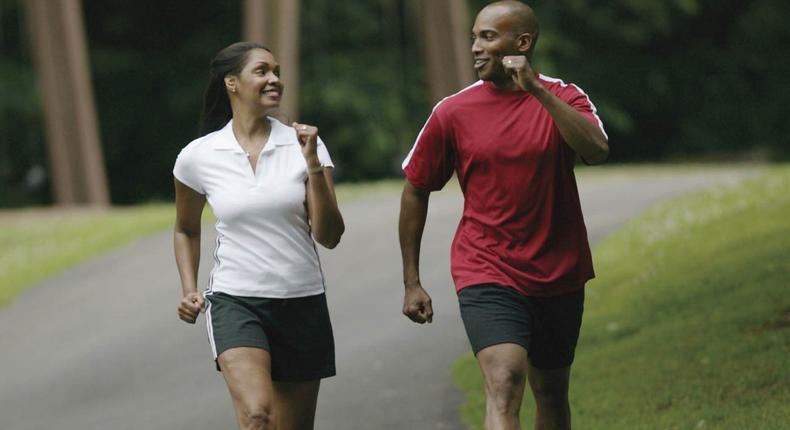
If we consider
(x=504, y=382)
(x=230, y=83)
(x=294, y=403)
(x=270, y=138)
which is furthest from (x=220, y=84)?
(x=504, y=382)

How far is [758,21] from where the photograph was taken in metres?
36.7

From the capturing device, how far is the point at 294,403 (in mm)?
5977

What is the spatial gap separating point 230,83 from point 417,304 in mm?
1163

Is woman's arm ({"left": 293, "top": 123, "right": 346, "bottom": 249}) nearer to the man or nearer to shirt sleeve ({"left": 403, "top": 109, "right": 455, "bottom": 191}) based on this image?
shirt sleeve ({"left": 403, "top": 109, "right": 455, "bottom": 191})

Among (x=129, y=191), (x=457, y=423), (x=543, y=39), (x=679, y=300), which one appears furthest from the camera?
(x=129, y=191)

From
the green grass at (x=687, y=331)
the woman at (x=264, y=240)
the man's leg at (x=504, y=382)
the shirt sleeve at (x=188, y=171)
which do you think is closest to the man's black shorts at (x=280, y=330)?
the woman at (x=264, y=240)

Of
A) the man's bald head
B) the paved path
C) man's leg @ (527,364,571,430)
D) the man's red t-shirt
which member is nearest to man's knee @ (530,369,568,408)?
man's leg @ (527,364,571,430)

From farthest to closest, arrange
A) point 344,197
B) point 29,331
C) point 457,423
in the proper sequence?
point 344,197, point 29,331, point 457,423

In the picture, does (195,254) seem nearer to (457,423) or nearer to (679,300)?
(457,423)

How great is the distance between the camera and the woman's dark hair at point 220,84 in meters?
6.07

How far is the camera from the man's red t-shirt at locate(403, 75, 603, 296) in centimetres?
566

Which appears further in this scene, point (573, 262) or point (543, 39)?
point (543, 39)

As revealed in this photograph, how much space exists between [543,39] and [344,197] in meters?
13.1

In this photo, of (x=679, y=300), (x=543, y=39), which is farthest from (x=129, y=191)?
(x=679, y=300)
